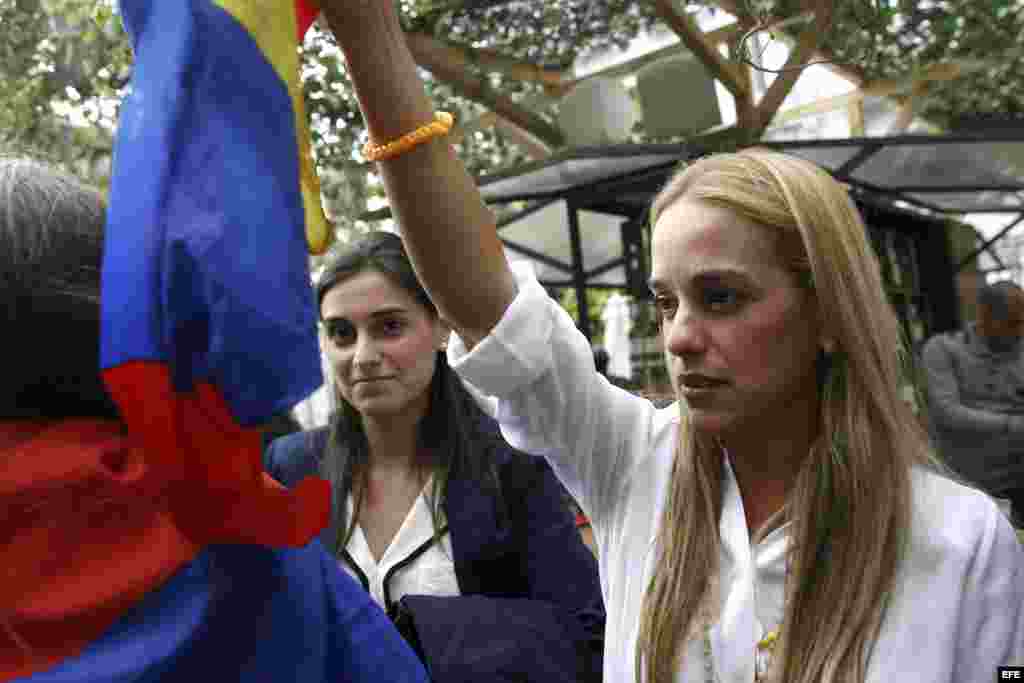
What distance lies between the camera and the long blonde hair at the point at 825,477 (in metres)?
1.49

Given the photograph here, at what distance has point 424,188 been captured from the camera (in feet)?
4.69

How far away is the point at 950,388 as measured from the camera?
536 centimetres

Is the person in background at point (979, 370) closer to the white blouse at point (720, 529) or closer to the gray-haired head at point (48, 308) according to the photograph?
the white blouse at point (720, 529)

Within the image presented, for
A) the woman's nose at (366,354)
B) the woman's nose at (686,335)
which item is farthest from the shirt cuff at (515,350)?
the woman's nose at (366,354)

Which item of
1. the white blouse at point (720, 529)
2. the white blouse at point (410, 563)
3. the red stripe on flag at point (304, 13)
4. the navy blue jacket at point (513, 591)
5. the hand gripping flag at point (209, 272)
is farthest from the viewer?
the white blouse at point (410, 563)

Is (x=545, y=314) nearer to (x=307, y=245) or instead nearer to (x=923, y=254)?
(x=307, y=245)

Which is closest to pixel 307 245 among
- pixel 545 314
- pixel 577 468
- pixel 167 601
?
pixel 167 601

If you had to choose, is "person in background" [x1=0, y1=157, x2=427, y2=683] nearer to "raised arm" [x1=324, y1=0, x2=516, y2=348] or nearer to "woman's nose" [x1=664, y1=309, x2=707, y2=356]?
"raised arm" [x1=324, y1=0, x2=516, y2=348]

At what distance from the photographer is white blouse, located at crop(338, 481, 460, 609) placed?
2156 mm

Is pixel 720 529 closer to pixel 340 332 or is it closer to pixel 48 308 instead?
pixel 48 308

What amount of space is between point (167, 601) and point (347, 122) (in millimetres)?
4955

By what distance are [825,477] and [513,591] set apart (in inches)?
29.2

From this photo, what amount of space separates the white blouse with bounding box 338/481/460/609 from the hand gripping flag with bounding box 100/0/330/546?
114cm

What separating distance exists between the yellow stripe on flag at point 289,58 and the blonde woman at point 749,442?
24 centimetres
